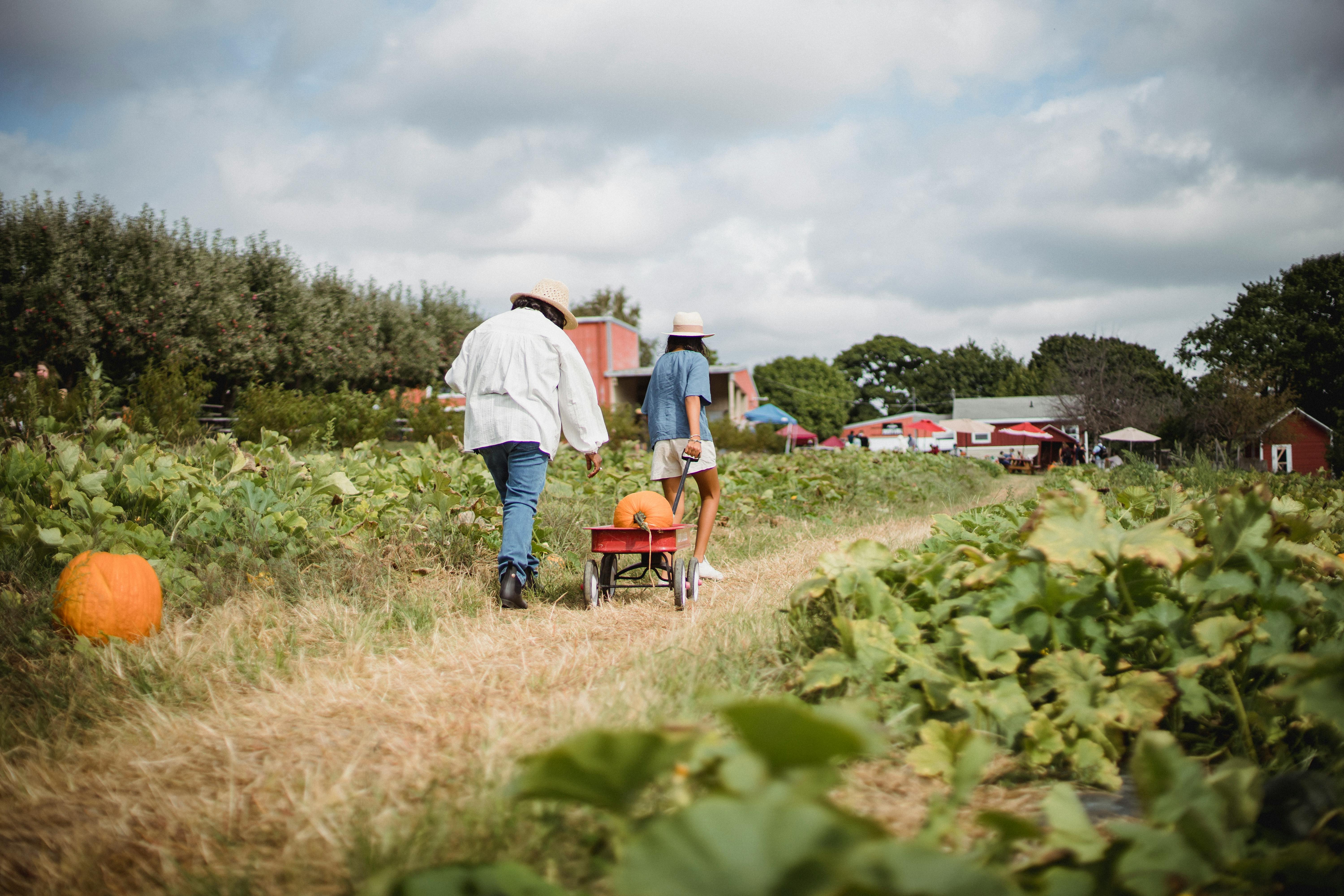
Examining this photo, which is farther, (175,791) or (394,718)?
(394,718)

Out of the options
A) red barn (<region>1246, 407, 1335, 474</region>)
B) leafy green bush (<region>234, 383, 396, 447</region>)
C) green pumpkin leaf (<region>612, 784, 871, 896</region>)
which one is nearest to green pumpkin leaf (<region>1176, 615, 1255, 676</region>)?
green pumpkin leaf (<region>612, 784, 871, 896</region>)

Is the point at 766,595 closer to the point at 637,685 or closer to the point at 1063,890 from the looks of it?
the point at 637,685

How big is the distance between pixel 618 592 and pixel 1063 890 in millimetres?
4158

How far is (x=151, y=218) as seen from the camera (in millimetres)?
18484

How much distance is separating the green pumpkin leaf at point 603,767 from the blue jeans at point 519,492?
10.8 ft

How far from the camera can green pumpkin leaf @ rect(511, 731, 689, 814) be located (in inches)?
44.2

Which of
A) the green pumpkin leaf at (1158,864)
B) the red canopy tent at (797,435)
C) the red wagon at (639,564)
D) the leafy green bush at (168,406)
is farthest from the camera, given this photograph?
the red canopy tent at (797,435)

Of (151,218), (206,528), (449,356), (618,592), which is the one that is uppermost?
(151,218)

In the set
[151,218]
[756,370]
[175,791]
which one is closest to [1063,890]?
[175,791]

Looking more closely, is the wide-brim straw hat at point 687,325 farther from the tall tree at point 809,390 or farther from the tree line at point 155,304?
the tall tree at point 809,390

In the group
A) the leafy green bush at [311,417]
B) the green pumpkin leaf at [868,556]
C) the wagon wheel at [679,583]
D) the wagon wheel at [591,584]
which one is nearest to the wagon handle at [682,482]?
the wagon wheel at [679,583]

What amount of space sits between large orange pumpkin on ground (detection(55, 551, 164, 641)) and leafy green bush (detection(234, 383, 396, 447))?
6.79 metres

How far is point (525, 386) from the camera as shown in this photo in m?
4.55

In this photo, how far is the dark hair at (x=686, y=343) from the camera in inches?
217
